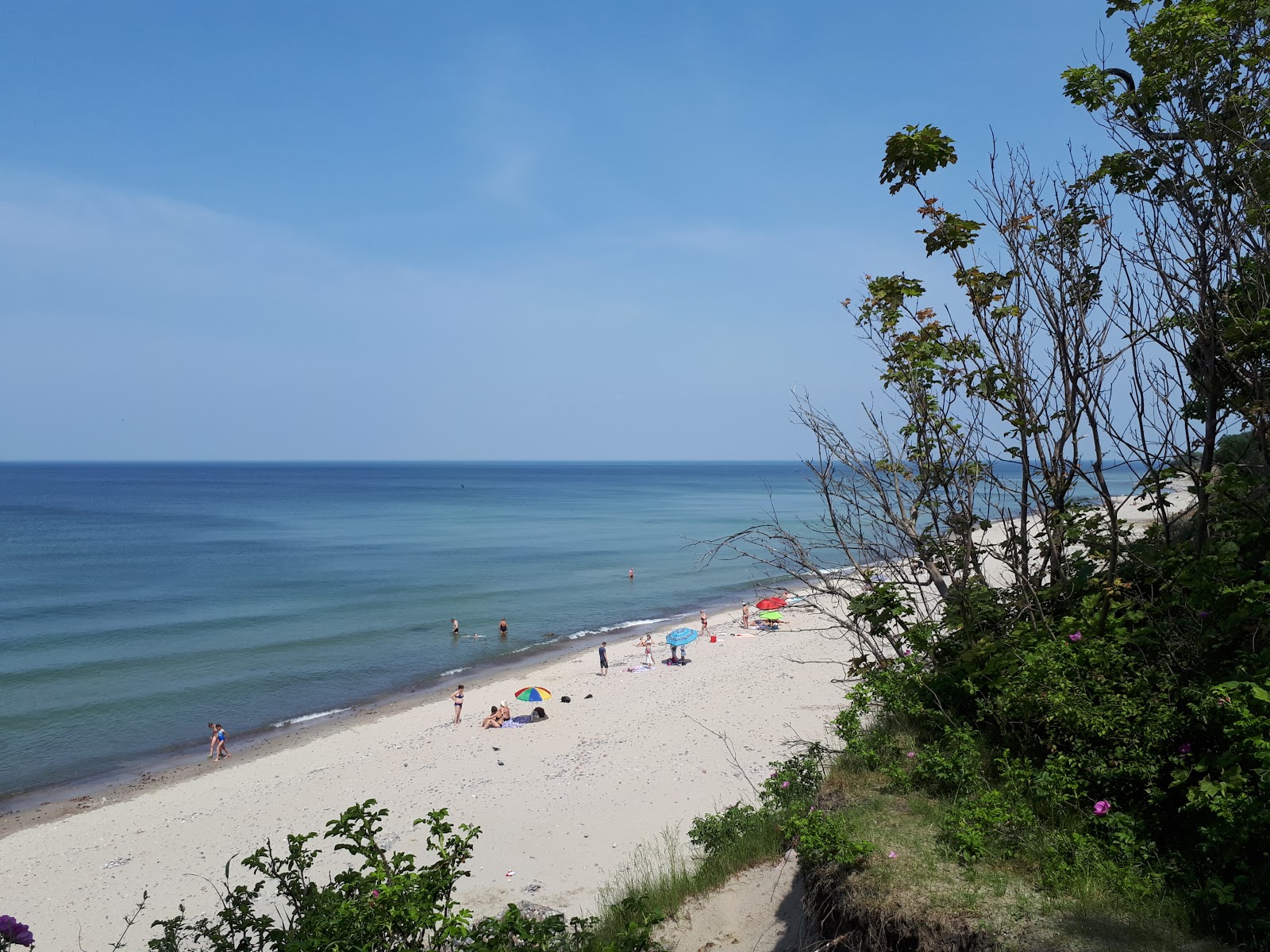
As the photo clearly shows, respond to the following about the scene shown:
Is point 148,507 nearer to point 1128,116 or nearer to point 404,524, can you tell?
point 404,524

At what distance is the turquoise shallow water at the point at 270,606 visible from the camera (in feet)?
74.3

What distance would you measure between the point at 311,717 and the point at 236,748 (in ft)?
8.57

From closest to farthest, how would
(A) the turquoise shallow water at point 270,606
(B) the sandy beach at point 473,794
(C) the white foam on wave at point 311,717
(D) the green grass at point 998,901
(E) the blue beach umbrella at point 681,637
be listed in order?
(D) the green grass at point 998,901 < (B) the sandy beach at point 473,794 < (C) the white foam on wave at point 311,717 < (A) the turquoise shallow water at point 270,606 < (E) the blue beach umbrella at point 681,637

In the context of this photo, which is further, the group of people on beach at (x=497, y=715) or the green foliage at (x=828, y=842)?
the group of people on beach at (x=497, y=715)

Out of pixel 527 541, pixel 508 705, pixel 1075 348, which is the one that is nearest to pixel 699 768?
pixel 508 705

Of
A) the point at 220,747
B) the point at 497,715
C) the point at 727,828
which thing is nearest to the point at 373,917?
the point at 727,828

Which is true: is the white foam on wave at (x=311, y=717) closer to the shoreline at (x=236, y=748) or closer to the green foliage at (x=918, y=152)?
the shoreline at (x=236, y=748)

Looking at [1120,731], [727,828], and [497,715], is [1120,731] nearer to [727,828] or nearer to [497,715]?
[727,828]

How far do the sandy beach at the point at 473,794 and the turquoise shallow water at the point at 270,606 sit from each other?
3735 millimetres

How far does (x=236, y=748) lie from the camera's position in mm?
20094

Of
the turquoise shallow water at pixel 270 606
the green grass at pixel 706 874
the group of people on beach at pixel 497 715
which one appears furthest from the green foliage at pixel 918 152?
the group of people on beach at pixel 497 715

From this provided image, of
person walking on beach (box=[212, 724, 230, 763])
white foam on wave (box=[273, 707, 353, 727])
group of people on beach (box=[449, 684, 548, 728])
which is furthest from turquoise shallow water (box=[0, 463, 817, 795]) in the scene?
group of people on beach (box=[449, 684, 548, 728])

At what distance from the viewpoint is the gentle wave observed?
3241 centimetres

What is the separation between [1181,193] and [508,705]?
19687 mm
